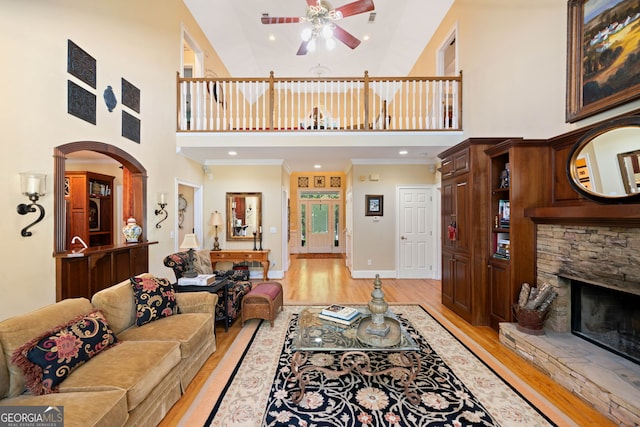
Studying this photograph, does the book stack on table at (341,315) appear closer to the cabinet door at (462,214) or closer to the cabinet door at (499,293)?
the cabinet door at (499,293)

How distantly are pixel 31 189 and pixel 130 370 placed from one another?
1.69m

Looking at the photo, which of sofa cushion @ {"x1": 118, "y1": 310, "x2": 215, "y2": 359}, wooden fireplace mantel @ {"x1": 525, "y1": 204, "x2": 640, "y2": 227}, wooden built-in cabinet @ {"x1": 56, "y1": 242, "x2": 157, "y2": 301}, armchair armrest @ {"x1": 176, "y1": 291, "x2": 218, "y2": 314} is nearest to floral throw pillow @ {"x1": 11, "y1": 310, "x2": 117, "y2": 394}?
sofa cushion @ {"x1": 118, "y1": 310, "x2": 215, "y2": 359}

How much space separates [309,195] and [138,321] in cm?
806

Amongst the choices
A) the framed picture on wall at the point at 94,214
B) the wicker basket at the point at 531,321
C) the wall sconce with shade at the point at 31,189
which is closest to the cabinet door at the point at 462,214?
the wicker basket at the point at 531,321

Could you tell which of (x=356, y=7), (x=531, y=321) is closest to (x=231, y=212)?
(x=356, y=7)

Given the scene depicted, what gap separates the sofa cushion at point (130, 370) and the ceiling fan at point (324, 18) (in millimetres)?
4030

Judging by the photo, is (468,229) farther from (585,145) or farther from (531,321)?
(585,145)

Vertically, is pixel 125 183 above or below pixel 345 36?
below

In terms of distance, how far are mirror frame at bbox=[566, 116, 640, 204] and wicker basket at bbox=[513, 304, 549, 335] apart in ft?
3.78

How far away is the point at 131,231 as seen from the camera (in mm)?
3400

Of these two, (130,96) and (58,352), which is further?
(130,96)

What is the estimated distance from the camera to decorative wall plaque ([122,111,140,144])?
10.9ft

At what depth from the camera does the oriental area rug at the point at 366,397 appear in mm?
1818

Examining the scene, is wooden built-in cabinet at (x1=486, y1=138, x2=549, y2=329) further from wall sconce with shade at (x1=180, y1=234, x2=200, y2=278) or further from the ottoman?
wall sconce with shade at (x1=180, y1=234, x2=200, y2=278)
